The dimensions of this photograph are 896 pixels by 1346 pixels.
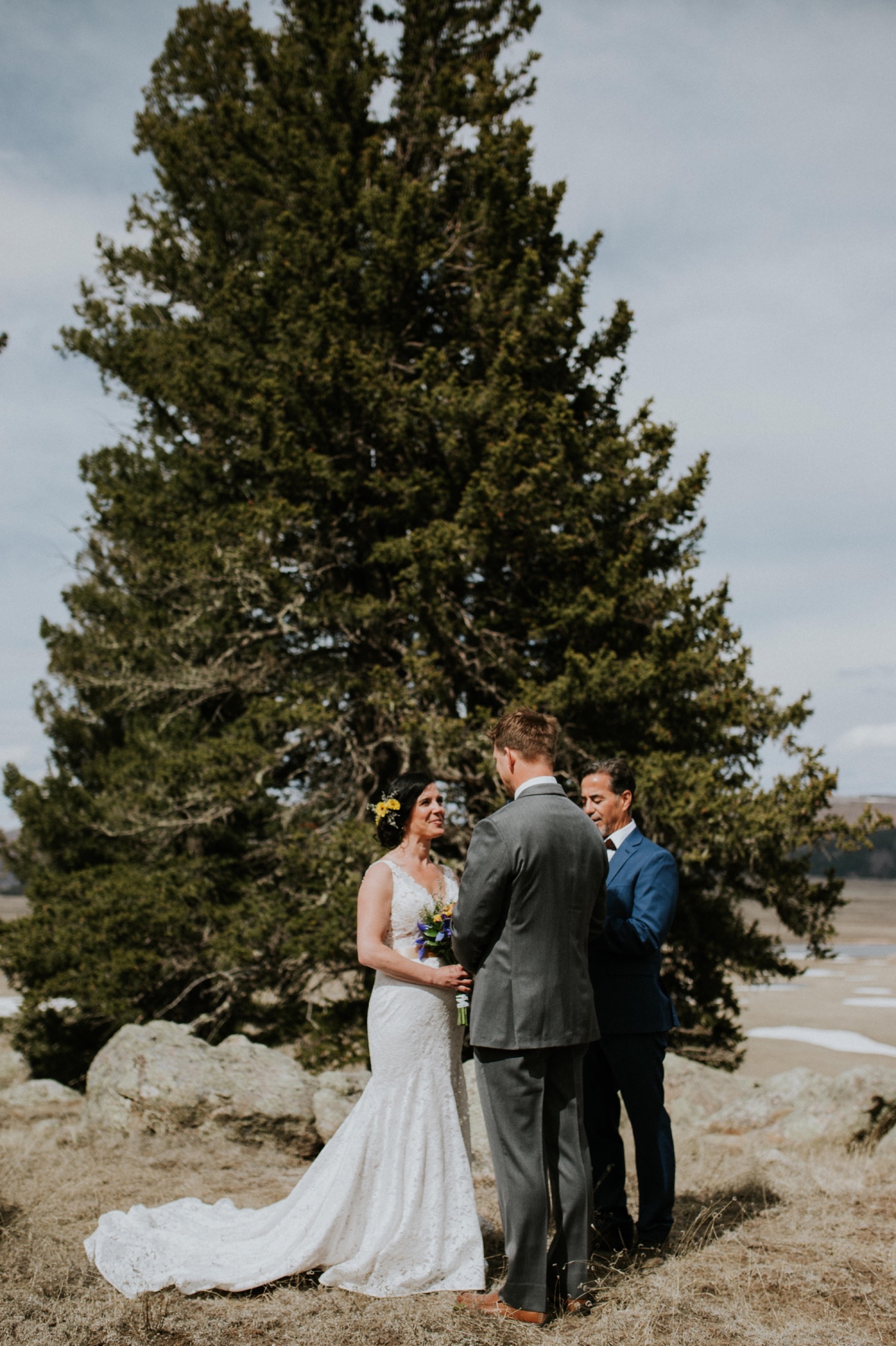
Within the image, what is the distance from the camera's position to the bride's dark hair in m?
4.47

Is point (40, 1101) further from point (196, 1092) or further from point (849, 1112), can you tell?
point (849, 1112)

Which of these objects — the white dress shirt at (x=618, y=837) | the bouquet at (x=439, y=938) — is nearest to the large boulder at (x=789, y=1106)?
the white dress shirt at (x=618, y=837)

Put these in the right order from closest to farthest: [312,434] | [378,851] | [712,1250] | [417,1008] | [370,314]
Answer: [417,1008]
[712,1250]
[378,851]
[312,434]
[370,314]

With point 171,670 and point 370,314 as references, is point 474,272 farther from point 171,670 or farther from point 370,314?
point 171,670

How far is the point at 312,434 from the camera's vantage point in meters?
12.3

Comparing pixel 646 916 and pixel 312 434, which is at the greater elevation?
pixel 312 434

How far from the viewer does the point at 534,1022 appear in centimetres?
372

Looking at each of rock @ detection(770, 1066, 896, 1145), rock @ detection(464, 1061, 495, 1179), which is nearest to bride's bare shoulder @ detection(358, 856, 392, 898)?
rock @ detection(464, 1061, 495, 1179)

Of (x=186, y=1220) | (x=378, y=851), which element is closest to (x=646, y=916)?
(x=186, y=1220)

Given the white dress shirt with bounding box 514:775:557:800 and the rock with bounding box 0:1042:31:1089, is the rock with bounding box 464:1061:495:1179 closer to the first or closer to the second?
the white dress shirt with bounding box 514:775:557:800

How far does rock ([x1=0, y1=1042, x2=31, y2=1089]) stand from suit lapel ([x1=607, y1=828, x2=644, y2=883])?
34.3ft

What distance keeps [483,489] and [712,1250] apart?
7.81 meters

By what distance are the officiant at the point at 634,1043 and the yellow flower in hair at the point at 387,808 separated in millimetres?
1131

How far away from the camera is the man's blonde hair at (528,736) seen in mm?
4008
